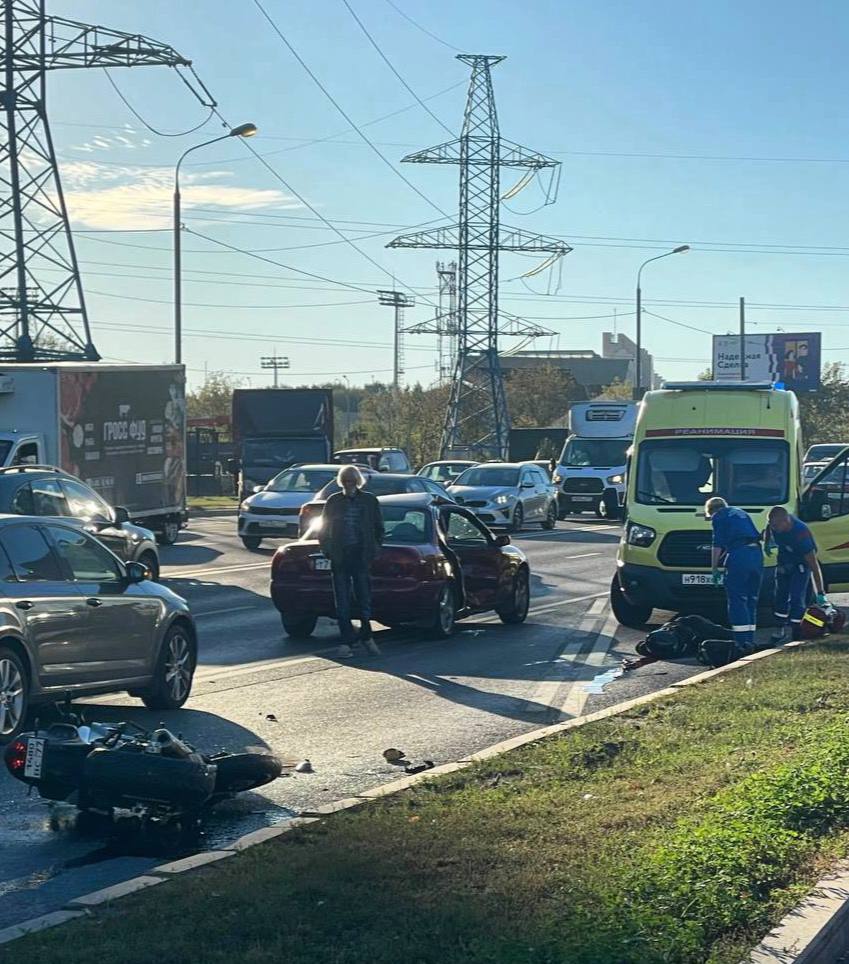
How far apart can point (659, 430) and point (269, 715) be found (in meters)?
8.31

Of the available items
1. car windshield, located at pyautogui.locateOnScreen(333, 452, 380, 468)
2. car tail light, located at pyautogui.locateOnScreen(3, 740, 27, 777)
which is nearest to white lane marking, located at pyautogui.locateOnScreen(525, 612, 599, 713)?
car tail light, located at pyautogui.locateOnScreen(3, 740, 27, 777)

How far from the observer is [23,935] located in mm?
5469

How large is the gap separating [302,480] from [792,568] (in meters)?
14.9

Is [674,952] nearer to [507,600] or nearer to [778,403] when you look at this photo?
[507,600]

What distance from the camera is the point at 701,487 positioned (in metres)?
18.0

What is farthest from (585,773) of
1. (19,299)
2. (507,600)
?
(19,299)

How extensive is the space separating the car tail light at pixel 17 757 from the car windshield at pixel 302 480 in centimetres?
2096

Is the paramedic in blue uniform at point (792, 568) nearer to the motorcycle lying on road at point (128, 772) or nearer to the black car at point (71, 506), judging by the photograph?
the black car at point (71, 506)

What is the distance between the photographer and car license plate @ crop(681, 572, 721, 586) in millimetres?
17094

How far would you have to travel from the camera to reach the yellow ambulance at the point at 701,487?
1725cm

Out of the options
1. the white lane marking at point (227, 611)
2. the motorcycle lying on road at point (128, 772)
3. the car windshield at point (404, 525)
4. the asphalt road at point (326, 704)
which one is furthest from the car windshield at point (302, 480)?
the motorcycle lying on road at point (128, 772)

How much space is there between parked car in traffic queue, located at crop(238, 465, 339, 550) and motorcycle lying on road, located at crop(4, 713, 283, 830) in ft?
65.3

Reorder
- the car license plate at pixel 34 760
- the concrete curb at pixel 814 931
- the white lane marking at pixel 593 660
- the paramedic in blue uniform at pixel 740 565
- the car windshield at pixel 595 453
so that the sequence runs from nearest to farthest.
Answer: the concrete curb at pixel 814 931, the car license plate at pixel 34 760, the white lane marking at pixel 593 660, the paramedic in blue uniform at pixel 740 565, the car windshield at pixel 595 453

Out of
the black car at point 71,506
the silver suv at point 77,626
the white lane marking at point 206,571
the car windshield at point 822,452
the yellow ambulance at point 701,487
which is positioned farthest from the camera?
the car windshield at point 822,452
